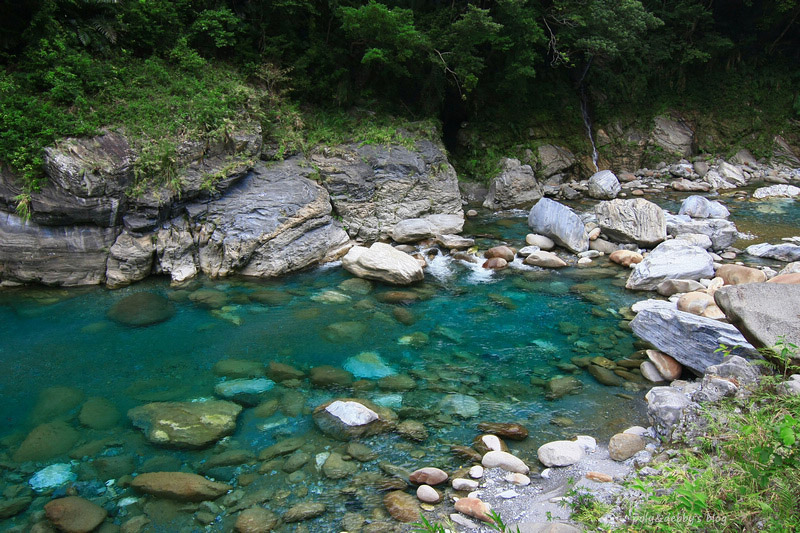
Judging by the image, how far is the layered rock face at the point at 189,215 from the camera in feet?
27.0

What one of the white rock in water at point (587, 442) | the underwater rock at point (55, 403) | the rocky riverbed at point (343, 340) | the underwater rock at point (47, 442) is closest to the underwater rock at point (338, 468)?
the rocky riverbed at point (343, 340)

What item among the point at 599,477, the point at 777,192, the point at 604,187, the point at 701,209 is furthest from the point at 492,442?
the point at 777,192

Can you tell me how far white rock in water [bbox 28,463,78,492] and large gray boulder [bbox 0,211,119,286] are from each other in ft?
16.5

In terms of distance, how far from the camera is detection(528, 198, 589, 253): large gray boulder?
1017 cm

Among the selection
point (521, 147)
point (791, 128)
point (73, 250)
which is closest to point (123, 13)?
point (73, 250)

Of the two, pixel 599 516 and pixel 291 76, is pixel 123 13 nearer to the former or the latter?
pixel 291 76

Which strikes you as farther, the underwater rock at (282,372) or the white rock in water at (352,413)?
the underwater rock at (282,372)

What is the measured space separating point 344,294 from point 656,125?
1532 centimetres

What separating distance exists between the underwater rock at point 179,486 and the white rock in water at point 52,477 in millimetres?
643

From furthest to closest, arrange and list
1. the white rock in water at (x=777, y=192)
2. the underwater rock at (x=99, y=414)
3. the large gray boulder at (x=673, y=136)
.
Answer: the large gray boulder at (x=673, y=136), the white rock in water at (x=777, y=192), the underwater rock at (x=99, y=414)

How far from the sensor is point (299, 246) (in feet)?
31.3

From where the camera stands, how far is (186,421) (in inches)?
195

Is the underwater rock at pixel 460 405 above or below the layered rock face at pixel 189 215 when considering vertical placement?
below

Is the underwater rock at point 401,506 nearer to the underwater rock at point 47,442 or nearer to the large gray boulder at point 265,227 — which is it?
the underwater rock at point 47,442
